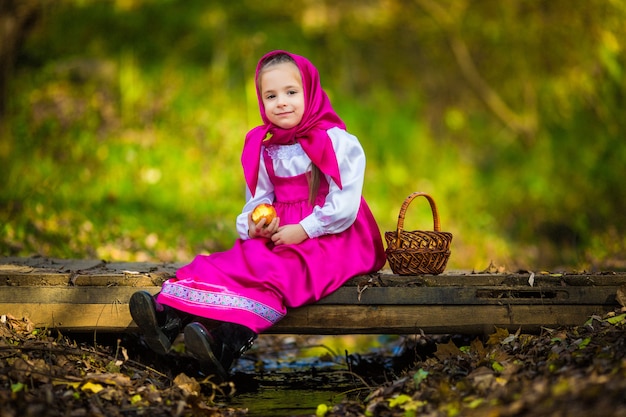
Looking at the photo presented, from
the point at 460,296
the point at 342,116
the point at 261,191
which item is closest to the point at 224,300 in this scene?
the point at 261,191

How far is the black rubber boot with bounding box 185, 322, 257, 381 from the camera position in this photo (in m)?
3.29

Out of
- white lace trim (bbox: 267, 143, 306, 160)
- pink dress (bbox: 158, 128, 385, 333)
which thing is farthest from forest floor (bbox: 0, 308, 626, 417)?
white lace trim (bbox: 267, 143, 306, 160)

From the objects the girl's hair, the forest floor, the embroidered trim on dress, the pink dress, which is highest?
the girl's hair

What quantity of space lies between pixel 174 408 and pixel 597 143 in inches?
269

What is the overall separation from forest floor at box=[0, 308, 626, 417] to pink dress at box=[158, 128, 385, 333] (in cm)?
38

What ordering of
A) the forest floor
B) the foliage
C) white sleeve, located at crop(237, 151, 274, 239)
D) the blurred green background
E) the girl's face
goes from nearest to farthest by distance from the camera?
the foliage < the forest floor < the girl's face < white sleeve, located at crop(237, 151, 274, 239) < the blurred green background

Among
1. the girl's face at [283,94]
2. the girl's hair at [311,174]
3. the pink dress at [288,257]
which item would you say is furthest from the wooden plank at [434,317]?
the girl's face at [283,94]

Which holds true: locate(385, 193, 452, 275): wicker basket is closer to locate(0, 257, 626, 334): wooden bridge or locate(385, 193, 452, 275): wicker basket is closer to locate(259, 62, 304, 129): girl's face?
locate(0, 257, 626, 334): wooden bridge

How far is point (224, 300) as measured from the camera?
3.47 meters

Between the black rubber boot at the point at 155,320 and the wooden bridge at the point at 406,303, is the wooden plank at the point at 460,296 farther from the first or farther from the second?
the black rubber boot at the point at 155,320

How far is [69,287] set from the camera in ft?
12.5

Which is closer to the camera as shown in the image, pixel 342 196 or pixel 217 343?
pixel 217 343

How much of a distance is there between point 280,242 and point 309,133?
1.85 ft

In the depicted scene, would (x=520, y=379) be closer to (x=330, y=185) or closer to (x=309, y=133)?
(x=330, y=185)
